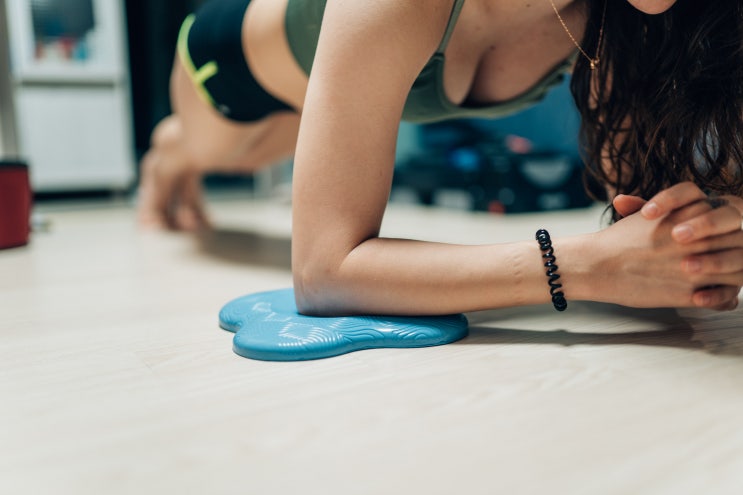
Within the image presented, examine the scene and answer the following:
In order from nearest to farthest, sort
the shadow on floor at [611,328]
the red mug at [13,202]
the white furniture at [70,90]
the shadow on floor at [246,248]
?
the shadow on floor at [611,328]
the shadow on floor at [246,248]
the red mug at [13,202]
the white furniture at [70,90]

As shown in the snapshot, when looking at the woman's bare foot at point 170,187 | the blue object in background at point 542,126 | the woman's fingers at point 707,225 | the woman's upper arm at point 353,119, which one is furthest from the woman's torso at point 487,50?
the blue object in background at point 542,126

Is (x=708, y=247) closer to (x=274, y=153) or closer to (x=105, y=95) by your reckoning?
(x=274, y=153)

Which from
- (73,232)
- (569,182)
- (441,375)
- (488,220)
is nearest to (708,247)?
(441,375)

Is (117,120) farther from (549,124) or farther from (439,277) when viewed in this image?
(439,277)

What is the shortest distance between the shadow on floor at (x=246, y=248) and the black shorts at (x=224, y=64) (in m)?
0.31

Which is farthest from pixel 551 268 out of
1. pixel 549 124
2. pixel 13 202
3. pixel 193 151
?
pixel 549 124

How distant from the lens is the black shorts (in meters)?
1.33

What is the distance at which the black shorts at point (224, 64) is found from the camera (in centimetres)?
133

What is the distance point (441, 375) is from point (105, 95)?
249 cm

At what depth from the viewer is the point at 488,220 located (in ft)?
6.93

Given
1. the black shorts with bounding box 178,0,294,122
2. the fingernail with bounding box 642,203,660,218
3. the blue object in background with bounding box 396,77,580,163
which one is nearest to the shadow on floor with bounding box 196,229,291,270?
the black shorts with bounding box 178,0,294,122

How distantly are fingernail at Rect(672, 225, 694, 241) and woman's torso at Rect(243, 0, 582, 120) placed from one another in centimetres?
41

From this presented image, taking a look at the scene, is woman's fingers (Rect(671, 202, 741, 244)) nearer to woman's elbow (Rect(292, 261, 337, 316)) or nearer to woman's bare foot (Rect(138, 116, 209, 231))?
woman's elbow (Rect(292, 261, 337, 316))

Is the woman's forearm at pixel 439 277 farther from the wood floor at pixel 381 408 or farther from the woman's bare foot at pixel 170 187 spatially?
the woman's bare foot at pixel 170 187
